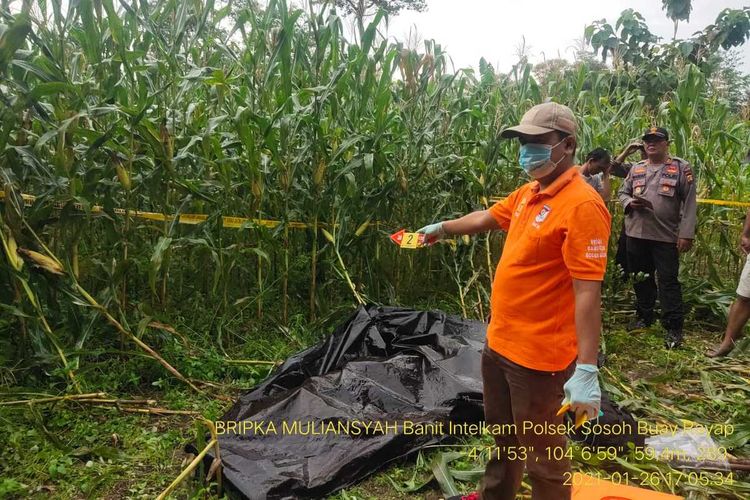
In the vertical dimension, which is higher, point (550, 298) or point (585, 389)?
point (550, 298)

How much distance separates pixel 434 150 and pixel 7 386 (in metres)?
3.30

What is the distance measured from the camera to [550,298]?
1.67m

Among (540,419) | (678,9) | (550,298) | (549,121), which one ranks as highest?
(678,9)

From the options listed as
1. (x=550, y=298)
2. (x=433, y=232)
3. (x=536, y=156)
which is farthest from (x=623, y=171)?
(x=550, y=298)

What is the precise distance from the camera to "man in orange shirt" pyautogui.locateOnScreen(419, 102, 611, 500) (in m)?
1.55

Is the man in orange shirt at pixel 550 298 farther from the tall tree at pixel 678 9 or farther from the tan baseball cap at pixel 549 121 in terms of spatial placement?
the tall tree at pixel 678 9

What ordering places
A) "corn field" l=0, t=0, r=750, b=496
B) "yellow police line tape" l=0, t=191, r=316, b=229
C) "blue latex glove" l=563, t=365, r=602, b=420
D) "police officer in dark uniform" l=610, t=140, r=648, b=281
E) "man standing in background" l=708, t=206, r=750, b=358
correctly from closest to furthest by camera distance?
"blue latex glove" l=563, t=365, r=602, b=420
"corn field" l=0, t=0, r=750, b=496
"yellow police line tape" l=0, t=191, r=316, b=229
"man standing in background" l=708, t=206, r=750, b=358
"police officer in dark uniform" l=610, t=140, r=648, b=281

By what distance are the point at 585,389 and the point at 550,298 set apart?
0.30 m

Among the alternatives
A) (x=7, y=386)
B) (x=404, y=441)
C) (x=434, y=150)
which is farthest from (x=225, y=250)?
(x=434, y=150)

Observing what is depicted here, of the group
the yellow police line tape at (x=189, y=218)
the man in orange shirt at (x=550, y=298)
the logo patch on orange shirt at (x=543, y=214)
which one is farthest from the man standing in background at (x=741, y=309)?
the yellow police line tape at (x=189, y=218)

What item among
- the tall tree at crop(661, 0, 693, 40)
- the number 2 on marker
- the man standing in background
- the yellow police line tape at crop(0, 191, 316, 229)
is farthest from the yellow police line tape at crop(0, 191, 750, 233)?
the tall tree at crop(661, 0, 693, 40)

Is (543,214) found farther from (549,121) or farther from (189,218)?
(189,218)

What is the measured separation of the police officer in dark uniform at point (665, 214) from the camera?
163 inches

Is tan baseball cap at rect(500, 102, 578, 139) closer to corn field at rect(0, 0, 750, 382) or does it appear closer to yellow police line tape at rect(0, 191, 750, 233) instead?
corn field at rect(0, 0, 750, 382)
